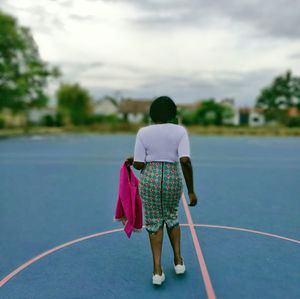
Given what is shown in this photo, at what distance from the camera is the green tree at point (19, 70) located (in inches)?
1181

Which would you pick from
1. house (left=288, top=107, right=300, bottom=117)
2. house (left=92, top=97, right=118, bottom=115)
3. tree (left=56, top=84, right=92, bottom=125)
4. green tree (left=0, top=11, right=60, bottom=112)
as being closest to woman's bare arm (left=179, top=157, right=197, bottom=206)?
green tree (left=0, top=11, right=60, bottom=112)

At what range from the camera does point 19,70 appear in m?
32.6

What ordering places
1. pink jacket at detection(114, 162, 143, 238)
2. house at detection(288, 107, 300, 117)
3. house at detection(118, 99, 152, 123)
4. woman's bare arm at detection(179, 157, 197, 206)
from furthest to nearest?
house at detection(118, 99, 152, 123) < house at detection(288, 107, 300, 117) < pink jacket at detection(114, 162, 143, 238) < woman's bare arm at detection(179, 157, 197, 206)

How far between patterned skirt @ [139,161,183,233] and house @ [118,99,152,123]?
68459 millimetres

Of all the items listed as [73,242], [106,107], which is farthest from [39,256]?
[106,107]

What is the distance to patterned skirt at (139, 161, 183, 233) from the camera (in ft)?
10.4

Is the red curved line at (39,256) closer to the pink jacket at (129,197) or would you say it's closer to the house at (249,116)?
the pink jacket at (129,197)

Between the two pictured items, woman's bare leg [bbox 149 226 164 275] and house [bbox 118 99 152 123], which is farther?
house [bbox 118 99 152 123]

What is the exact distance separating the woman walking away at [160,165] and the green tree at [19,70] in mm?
29761

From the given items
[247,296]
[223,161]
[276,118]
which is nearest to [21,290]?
[247,296]

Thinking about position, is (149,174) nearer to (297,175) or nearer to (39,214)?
(39,214)

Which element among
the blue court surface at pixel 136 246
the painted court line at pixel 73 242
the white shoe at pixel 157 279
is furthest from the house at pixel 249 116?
the white shoe at pixel 157 279

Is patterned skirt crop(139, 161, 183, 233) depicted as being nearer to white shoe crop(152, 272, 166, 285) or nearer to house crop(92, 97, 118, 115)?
white shoe crop(152, 272, 166, 285)

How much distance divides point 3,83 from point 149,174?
31.0 metres
